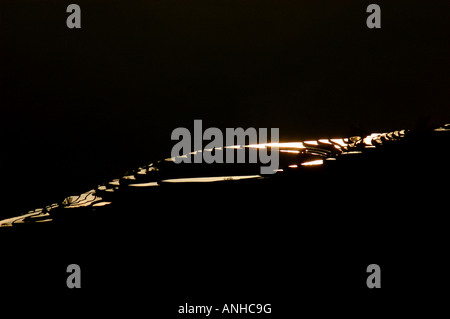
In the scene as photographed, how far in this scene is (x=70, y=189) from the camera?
6.14m

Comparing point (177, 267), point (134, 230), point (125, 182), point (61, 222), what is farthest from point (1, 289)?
point (125, 182)

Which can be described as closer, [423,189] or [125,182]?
[423,189]

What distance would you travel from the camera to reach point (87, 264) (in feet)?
5.35

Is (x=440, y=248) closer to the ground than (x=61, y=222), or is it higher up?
closer to the ground

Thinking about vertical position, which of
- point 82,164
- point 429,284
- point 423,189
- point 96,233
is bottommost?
point 429,284
